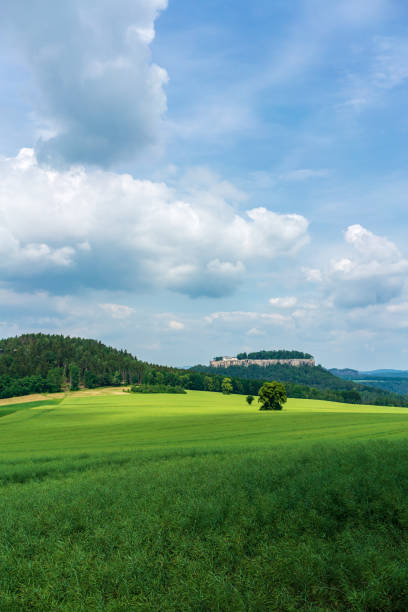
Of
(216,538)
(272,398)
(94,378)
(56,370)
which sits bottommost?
(272,398)

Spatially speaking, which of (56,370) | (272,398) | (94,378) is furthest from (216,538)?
(56,370)

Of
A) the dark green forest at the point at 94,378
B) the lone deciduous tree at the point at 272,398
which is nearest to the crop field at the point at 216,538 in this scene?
the lone deciduous tree at the point at 272,398

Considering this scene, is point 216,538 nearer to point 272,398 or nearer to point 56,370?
point 272,398

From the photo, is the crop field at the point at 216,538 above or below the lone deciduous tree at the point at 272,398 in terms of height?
above

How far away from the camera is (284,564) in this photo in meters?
8.89

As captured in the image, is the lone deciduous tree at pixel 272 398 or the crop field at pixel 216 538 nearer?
the crop field at pixel 216 538

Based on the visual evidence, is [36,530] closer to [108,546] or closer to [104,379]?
[108,546]

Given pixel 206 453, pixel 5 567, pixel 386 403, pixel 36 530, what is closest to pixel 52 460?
pixel 206 453

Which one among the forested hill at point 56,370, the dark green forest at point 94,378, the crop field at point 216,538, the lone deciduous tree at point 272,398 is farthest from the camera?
the dark green forest at point 94,378

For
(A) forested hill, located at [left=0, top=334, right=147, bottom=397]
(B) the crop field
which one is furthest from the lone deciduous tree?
(A) forested hill, located at [left=0, top=334, right=147, bottom=397]

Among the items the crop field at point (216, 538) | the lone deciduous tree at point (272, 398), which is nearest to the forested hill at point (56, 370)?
the lone deciduous tree at point (272, 398)

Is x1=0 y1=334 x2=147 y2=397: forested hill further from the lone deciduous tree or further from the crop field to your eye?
the crop field

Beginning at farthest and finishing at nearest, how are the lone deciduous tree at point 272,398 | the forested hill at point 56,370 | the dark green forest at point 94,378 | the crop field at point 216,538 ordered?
1. the dark green forest at point 94,378
2. the forested hill at point 56,370
3. the lone deciduous tree at point 272,398
4. the crop field at point 216,538

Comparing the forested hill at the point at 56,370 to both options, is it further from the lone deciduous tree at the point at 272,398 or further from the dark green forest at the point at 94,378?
the lone deciduous tree at the point at 272,398
